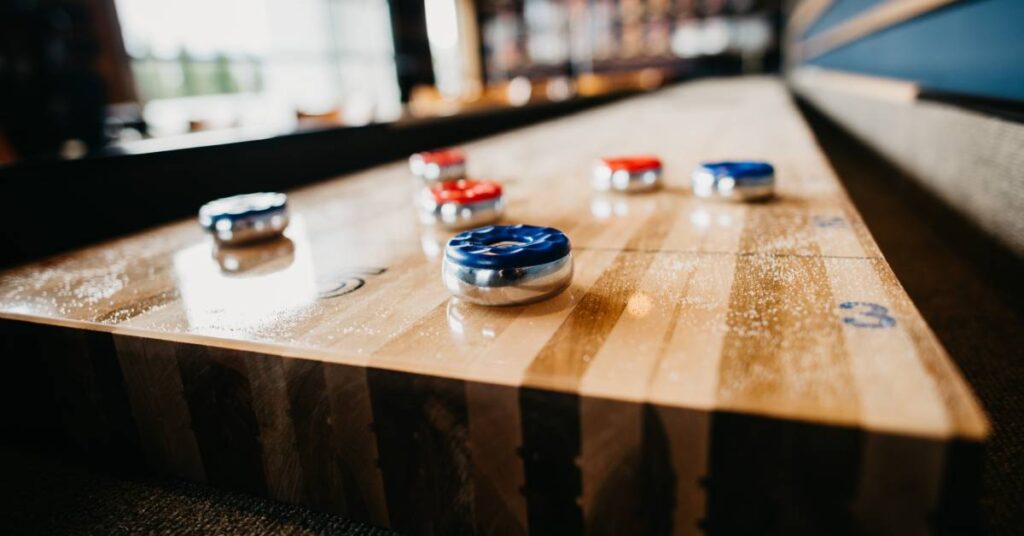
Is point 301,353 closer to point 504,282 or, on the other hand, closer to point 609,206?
point 504,282

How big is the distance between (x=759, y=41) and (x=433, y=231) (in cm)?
1131

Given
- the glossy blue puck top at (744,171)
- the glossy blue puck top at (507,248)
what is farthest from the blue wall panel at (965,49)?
the glossy blue puck top at (507,248)

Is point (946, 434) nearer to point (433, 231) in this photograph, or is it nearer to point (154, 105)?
point (433, 231)

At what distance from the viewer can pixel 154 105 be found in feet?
27.9

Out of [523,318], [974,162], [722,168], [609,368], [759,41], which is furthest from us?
[759,41]

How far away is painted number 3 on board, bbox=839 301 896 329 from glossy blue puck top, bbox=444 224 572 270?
33 centimetres

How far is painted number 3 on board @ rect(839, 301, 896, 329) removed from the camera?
25.9 inches

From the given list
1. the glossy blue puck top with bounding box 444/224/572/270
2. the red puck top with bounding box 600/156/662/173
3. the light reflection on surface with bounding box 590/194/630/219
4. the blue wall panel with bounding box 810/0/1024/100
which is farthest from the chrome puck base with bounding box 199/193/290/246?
the blue wall panel with bounding box 810/0/1024/100

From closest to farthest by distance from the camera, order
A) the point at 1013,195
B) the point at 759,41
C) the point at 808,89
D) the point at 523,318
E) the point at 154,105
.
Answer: the point at 523,318
the point at 1013,195
the point at 808,89
the point at 154,105
the point at 759,41

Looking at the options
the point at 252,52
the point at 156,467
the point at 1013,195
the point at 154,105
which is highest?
the point at 252,52

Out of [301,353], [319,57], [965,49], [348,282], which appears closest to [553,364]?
[301,353]

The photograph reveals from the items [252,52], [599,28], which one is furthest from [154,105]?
[599,28]

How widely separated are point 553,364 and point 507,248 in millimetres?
241

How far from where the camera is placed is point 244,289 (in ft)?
3.08
